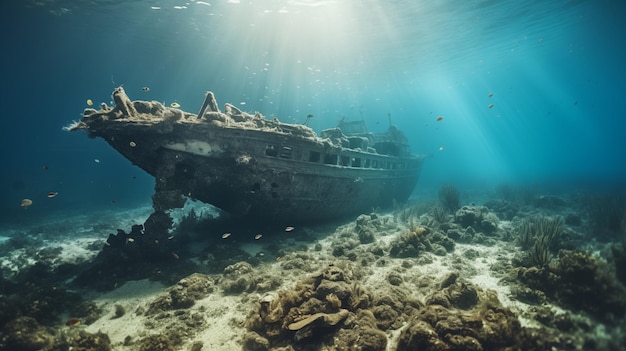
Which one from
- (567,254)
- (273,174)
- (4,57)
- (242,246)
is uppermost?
(4,57)

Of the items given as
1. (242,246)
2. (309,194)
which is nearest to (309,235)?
(309,194)

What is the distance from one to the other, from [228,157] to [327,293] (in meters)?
6.27

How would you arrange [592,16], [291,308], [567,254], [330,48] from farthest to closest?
[330,48]
[592,16]
[567,254]
[291,308]

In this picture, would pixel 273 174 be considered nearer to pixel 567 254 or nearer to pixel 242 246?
pixel 242 246

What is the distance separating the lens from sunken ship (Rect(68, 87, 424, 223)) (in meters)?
8.80

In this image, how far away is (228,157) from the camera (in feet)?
30.8

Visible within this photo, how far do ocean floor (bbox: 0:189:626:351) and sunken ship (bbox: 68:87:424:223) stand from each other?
1.69m

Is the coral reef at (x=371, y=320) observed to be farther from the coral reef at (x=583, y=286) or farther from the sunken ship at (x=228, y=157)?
the sunken ship at (x=228, y=157)

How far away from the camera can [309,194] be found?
454 inches

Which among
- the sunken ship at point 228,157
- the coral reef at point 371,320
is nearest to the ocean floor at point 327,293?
the coral reef at point 371,320

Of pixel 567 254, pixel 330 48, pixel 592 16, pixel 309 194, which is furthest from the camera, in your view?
pixel 330 48

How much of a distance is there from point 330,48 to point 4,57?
150 feet

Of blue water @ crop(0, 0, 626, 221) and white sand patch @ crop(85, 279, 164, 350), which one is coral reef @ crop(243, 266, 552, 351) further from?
blue water @ crop(0, 0, 626, 221)

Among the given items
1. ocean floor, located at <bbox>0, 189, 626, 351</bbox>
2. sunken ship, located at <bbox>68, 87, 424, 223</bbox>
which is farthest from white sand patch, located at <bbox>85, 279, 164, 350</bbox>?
sunken ship, located at <bbox>68, 87, 424, 223</bbox>
